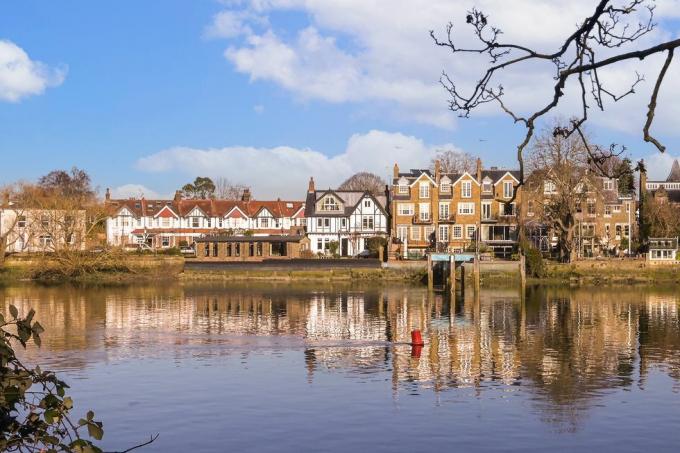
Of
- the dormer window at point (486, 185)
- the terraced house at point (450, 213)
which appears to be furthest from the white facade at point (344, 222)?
the dormer window at point (486, 185)

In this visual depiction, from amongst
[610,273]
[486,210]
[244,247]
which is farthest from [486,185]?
[244,247]

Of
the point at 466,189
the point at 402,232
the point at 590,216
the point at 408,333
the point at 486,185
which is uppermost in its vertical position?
the point at 486,185

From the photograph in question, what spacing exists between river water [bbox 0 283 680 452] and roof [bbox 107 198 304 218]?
51.5m

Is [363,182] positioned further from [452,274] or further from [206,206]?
[452,274]

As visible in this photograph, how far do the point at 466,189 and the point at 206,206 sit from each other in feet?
118

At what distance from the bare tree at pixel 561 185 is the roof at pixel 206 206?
40.8m

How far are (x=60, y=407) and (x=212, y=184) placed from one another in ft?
466

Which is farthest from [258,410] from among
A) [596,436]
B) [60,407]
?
[60,407]

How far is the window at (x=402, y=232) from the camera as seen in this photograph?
95875mm

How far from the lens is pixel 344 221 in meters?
101

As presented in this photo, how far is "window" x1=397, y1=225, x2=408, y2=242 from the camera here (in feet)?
315

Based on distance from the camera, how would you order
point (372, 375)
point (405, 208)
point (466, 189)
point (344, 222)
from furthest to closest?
point (344, 222)
point (405, 208)
point (466, 189)
point (372, 375)

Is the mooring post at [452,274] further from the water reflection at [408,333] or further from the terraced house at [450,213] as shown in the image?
the terraced house at [450,213]

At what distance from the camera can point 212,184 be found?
149 m
